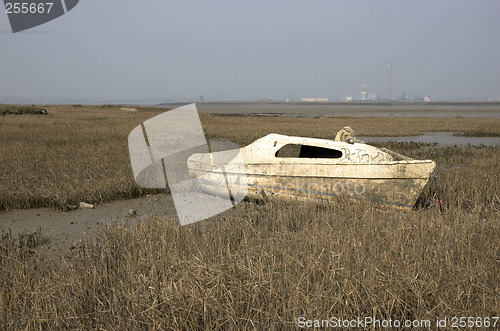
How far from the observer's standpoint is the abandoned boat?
5891 millimetres

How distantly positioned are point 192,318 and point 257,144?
4.66m

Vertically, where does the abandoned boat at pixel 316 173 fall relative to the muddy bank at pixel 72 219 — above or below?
above

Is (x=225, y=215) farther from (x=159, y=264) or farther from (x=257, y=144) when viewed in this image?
(x=159, y=264)

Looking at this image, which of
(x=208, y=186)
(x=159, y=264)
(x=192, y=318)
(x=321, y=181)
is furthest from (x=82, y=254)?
(x=321, y=181)

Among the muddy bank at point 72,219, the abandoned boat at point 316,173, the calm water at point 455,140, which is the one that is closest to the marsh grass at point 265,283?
the muddy bank at point 72,219

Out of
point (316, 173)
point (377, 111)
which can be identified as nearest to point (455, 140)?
point (316, 173)

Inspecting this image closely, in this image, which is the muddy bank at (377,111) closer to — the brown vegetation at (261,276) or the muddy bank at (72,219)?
the muddy bank at (72,219)

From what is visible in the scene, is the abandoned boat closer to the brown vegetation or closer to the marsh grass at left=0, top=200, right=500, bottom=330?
the brown vegetation

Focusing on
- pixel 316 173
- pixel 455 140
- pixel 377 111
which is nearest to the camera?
pixel 316 173

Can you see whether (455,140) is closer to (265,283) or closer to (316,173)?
(316,173)

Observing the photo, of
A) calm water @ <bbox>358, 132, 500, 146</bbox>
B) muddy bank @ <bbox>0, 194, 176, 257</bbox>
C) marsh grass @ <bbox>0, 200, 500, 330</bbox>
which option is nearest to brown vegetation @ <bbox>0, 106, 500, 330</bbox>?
marsh grass @ <bbox>0, 200, 500, 330</bbox>

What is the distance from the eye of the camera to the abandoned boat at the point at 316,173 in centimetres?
589

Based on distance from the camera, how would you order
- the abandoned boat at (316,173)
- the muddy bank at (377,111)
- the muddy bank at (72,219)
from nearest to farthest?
the muddy bank at (72,219) < the abandoned boat at (316,173) < the muddy bank at (377,111)

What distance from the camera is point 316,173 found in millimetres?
6359
